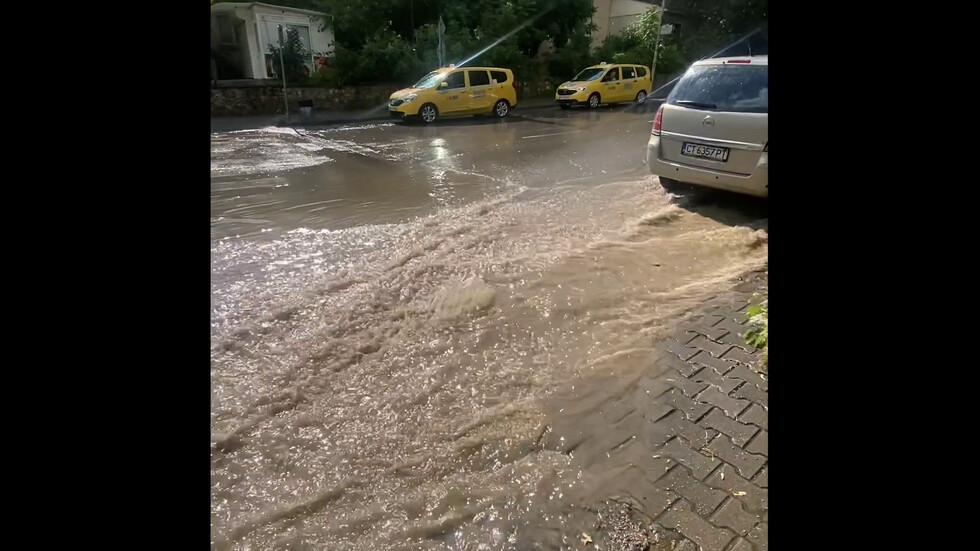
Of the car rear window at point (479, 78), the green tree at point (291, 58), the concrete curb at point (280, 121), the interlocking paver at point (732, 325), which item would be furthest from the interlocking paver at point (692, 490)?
the green tree at point (291, 58)

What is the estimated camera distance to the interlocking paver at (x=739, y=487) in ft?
8.01

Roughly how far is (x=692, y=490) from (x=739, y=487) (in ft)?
0.67

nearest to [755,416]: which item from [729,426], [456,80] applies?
[729,426]

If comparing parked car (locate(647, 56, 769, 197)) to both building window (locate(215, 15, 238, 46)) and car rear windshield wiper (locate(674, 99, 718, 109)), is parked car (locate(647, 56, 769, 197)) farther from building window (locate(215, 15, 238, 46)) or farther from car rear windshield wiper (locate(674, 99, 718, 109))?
building window (locate(215, 15, 238, 46))

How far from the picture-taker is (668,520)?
2408 millimetres

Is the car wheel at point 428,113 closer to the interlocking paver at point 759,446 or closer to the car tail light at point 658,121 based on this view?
the car tail light at point 658,121

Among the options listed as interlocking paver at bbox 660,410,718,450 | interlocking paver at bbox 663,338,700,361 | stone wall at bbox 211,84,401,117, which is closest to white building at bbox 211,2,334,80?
stone wall at bbox 211,84,401,117

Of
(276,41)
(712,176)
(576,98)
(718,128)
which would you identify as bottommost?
(712,176)

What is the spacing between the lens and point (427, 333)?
4.18 meters

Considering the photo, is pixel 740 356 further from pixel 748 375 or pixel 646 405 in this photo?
pixel 646 405

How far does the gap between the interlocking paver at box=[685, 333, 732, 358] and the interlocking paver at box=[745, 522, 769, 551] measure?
1.45m

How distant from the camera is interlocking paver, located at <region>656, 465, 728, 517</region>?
246cm
